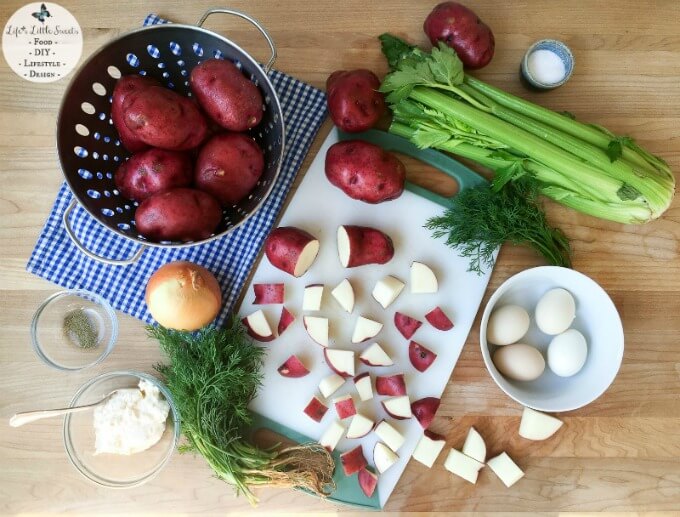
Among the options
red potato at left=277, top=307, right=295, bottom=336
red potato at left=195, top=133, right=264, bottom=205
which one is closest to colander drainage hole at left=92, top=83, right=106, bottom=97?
red potato at left=195, top=133, right=264, bottom=205

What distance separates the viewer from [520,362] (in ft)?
3.82

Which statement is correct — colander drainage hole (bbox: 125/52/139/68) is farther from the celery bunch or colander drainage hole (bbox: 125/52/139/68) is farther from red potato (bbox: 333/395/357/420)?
red potato (bbox: 333/395/357/420)

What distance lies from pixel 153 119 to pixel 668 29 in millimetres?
1226

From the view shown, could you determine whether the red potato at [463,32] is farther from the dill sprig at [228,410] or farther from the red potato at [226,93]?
the dill sprig at [228,410]

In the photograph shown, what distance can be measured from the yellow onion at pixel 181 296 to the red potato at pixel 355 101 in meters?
0.45

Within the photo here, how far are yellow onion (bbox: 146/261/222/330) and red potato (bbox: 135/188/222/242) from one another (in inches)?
4.0

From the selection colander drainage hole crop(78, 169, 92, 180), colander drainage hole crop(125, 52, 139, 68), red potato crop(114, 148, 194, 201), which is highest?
colander drainage hole crop(125, 52, 139, 68)

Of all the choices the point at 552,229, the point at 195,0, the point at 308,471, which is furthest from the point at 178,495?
the point at 195,0

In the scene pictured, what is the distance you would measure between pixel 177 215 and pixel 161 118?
183 mm

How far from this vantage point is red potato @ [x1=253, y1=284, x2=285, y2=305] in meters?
1.21

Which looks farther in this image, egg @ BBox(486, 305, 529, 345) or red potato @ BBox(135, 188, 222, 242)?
egg @ BBox(486, 305, 529, 345)

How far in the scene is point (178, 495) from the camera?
1219 mm

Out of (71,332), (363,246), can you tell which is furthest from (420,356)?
(71,332)

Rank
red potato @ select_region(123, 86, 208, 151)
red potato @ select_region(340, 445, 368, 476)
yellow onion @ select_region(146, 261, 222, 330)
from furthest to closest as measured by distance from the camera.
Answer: red potato @ select_region(340, 445, 368, 476)
yellow onion @ select_region(146, 261, 222, 330)
red potato @ select_region(123, 86, 208, 151)
